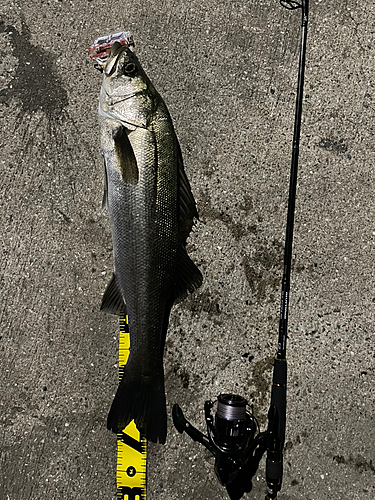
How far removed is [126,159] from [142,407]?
1334 millimetres

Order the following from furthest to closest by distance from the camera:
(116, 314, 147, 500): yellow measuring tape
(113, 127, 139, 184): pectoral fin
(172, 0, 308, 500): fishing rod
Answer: (116, 314, 147, 500): yellow measuring tape
(172, 0, 308, 500): fishing rod
(113, 127, 139, 184): pectoral fin

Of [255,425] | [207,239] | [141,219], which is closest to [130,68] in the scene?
[141,219]

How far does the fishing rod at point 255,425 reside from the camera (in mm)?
2041

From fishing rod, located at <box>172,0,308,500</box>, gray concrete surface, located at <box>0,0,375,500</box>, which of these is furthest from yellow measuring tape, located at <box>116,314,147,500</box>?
fishing rod, located at <box>172,0,308,500</box>

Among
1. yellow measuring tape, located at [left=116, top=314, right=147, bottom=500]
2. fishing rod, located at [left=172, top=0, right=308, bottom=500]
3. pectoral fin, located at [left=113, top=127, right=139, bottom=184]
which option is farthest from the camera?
yellow measuring tape, located at [left=116, top=314, right=147, bottom=500]

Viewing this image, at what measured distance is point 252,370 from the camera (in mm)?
2361

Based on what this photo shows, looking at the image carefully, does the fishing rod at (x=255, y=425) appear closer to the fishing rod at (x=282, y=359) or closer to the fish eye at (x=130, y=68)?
the fishing rod at (x=282, y=359)

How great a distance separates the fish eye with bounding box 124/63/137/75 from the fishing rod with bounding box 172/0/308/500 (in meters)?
0.97

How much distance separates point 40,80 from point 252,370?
2.19 m

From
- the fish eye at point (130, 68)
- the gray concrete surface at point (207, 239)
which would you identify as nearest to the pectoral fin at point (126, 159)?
the fish eye at point (130, 68)

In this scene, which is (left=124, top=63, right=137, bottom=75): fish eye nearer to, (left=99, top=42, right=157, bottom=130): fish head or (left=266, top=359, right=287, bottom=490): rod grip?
(left=99, top=42, right=157, bottom=130): fish head

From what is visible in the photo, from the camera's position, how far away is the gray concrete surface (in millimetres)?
2307

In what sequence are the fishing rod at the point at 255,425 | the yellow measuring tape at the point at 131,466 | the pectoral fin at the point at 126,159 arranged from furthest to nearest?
the yellow measuring tape at the point at 131,466 < the fishing rod at the point at 255,425 < the pectoral fin at the point at 126,159

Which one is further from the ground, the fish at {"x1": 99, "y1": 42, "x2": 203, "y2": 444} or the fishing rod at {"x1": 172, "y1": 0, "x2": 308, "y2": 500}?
the fish at {"x1": 99, "y1": 42, "x2": 203, "y2": 444}
